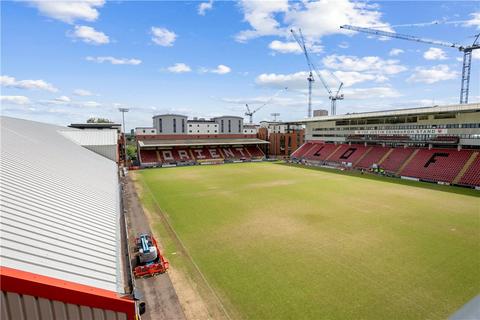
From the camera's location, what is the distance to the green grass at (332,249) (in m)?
11.4

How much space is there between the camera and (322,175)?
45.3 meters

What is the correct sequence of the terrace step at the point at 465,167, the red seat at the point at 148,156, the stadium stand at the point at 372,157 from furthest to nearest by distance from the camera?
the red seat at the point at 148,156 < the stadium stand at the point at 372,157 < the terrace step at the point at 465,167

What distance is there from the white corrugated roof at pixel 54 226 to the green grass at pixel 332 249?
20.8ft

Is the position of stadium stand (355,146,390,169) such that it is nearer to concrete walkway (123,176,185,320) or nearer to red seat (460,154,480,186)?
red seat (460,154,480,186)

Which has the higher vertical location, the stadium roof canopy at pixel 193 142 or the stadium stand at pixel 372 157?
the stadium roof canopy at pixel 193 142

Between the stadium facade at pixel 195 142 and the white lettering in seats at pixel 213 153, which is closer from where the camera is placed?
the stadium facade at pixel 195 142

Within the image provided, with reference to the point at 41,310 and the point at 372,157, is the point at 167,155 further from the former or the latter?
the point at 41,310

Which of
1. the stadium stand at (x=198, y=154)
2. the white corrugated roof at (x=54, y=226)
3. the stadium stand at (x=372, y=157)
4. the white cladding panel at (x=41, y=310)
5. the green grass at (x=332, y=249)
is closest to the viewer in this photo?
the white cladding panel at (x=41, y=310)

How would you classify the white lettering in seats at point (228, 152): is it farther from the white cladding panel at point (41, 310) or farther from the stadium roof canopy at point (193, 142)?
the white cladding panel at point (41, 310)

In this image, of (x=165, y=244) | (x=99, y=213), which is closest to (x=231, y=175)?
(x=165, y=244)

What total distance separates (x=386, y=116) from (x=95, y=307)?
176ft

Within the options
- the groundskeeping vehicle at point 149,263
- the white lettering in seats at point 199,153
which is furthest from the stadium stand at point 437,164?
the white lettering in seats at point 199,153

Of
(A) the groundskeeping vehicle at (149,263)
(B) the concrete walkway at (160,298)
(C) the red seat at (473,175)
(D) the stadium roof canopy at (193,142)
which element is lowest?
(B) the concrete walkway at (160,298)

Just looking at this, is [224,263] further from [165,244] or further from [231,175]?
[231,175]
